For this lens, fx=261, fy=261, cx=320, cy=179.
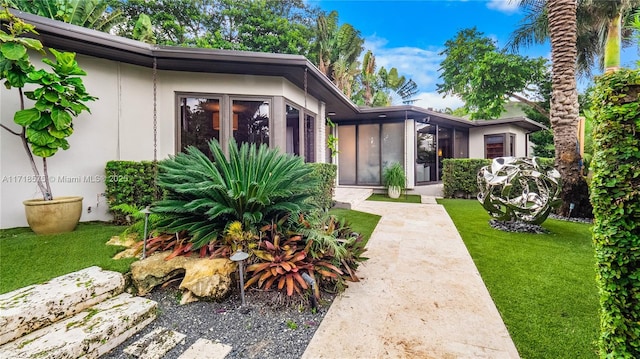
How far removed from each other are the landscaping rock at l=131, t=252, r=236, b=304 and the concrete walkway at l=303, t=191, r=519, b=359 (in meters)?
1.04

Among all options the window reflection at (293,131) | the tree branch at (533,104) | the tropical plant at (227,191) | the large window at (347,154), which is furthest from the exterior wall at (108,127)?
the tree branch at (533,104)

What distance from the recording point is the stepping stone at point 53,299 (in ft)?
5.89

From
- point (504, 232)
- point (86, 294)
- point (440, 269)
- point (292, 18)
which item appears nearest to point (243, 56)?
point (86, 294)

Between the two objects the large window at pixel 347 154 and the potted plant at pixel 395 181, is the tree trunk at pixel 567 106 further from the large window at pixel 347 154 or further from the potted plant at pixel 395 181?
the large window at pixel 347 154

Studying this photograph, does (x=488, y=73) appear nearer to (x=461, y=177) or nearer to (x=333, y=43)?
(x=461, y=177)

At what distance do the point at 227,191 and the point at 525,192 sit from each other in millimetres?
5755

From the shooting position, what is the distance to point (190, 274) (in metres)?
2.46

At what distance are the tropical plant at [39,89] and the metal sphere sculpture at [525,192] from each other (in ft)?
23.8

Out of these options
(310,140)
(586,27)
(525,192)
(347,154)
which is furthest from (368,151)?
(586,27)

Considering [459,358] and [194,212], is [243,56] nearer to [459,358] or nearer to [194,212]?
[194,212]

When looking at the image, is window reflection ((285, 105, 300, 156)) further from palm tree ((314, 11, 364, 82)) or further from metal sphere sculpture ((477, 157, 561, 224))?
palm tree ((314, 11, 364, 82))

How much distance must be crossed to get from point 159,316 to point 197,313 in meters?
0.30

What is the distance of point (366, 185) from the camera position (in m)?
11.2

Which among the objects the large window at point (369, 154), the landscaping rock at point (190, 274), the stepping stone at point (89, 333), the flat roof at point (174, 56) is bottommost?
the stepping stone at point (89, 333)
